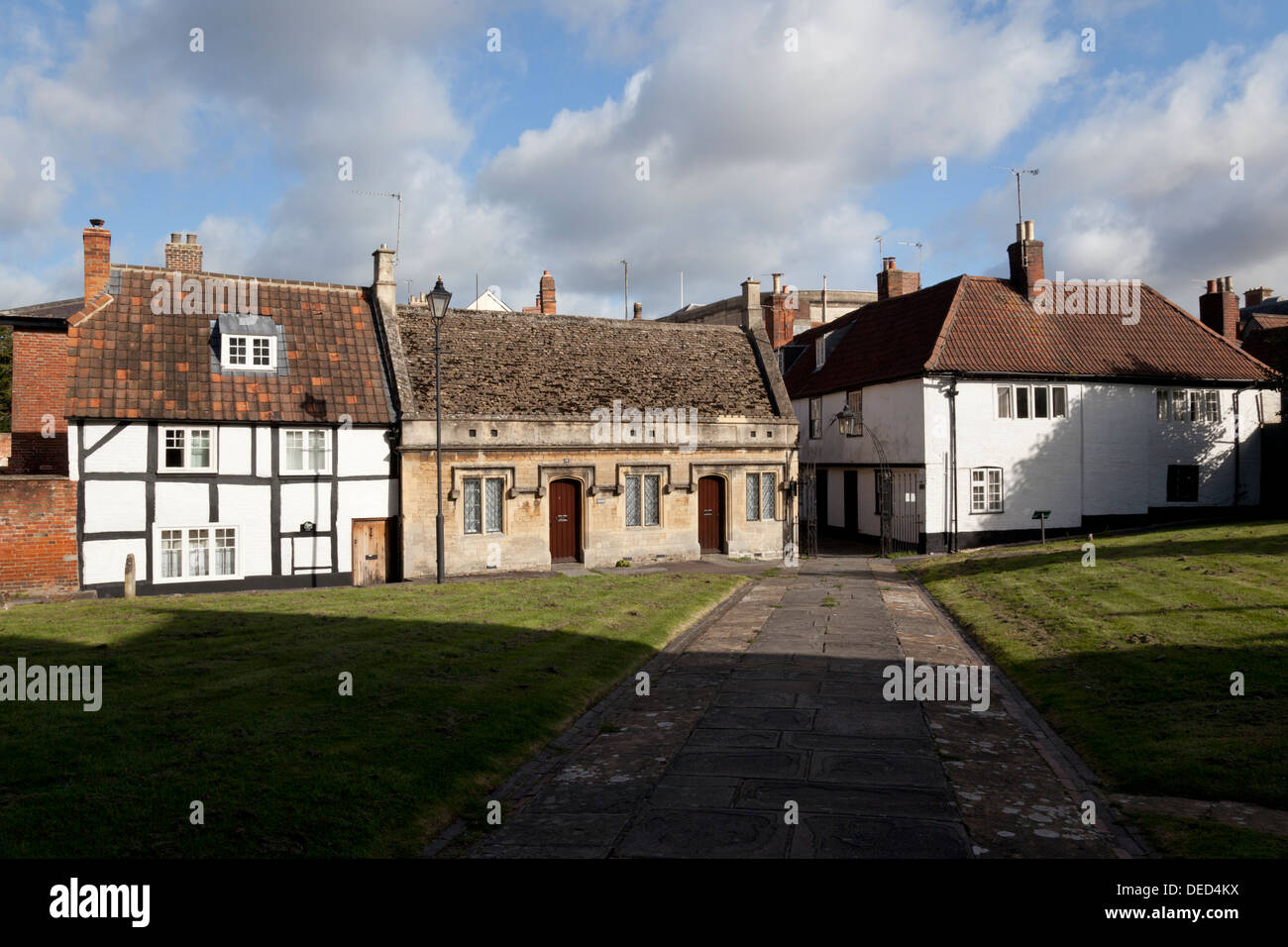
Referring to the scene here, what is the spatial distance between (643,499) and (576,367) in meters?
5.44

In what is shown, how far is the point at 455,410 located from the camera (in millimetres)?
27797

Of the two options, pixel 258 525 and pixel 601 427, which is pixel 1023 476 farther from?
pixel 258 525

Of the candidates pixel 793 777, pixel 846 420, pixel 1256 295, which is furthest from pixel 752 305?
pixel 1256 295

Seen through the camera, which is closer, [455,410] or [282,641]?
[282,641]

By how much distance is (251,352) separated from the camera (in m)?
26.9

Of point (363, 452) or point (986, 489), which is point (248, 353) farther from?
point (986, 489)

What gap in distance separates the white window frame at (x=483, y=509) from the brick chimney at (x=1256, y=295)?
58668mm

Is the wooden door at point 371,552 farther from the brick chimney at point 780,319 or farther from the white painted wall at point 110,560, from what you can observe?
the brick chimney at point 780,319

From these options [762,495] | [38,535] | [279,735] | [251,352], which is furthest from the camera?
[762,495]

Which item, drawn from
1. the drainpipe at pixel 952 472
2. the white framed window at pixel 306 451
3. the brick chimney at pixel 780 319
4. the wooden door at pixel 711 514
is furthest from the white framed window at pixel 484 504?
the brick chimney at pixel 780 319

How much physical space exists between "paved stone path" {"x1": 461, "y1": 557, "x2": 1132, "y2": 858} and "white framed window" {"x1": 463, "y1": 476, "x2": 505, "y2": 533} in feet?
45.3

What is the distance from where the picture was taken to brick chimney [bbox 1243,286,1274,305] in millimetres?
60781

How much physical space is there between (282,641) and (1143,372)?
33872mm

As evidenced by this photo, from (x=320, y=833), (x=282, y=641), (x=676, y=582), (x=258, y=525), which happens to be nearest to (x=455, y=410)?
(x=258, y=525)
